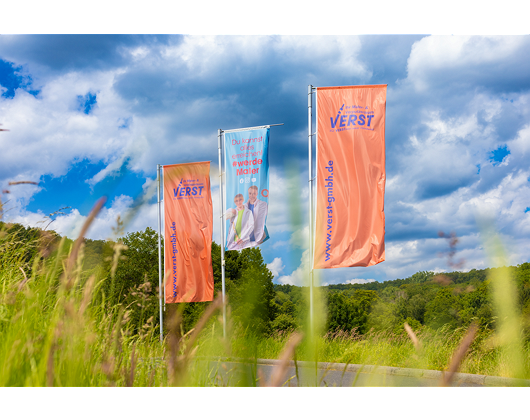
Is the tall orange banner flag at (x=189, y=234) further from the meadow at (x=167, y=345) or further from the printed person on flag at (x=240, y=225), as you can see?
the meadow at (x=167, y=345)

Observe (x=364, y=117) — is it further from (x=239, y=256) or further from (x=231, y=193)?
(x=239, y=256)

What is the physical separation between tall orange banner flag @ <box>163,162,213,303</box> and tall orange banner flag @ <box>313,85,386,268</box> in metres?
5.24

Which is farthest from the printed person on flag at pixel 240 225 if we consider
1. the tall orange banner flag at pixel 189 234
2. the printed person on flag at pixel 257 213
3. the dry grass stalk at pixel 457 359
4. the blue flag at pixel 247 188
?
the dry grass stalk at pixel 457 359

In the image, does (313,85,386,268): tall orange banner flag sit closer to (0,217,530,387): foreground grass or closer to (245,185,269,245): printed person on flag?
(245,185,269,245): printed person on flag

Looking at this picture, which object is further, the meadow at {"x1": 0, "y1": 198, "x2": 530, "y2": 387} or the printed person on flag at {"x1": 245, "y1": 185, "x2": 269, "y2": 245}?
the printed person on flag at {"x1": 245, "y1": 185, "x2": 269, "y2": 245}

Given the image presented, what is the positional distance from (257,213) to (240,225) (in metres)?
0.70

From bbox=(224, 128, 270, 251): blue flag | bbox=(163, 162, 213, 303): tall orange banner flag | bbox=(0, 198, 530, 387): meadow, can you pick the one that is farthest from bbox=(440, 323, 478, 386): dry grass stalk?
bbox=(163, 162, 213, 303): tall orange banner flag

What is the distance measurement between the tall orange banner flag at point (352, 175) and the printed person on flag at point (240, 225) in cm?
314

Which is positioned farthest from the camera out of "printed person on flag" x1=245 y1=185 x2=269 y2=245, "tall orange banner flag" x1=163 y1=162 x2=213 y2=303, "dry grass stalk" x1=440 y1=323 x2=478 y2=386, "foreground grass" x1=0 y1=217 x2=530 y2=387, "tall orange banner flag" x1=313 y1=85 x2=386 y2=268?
"tall orange banner flag" x1=163 y1=162 x2=213 y2=303

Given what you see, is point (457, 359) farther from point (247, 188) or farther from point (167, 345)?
point (247, 188)

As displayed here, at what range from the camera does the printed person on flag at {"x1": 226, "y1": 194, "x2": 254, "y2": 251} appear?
469 inches

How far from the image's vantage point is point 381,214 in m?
9.23

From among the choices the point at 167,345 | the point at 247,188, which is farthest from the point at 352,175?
the point at 167,345
